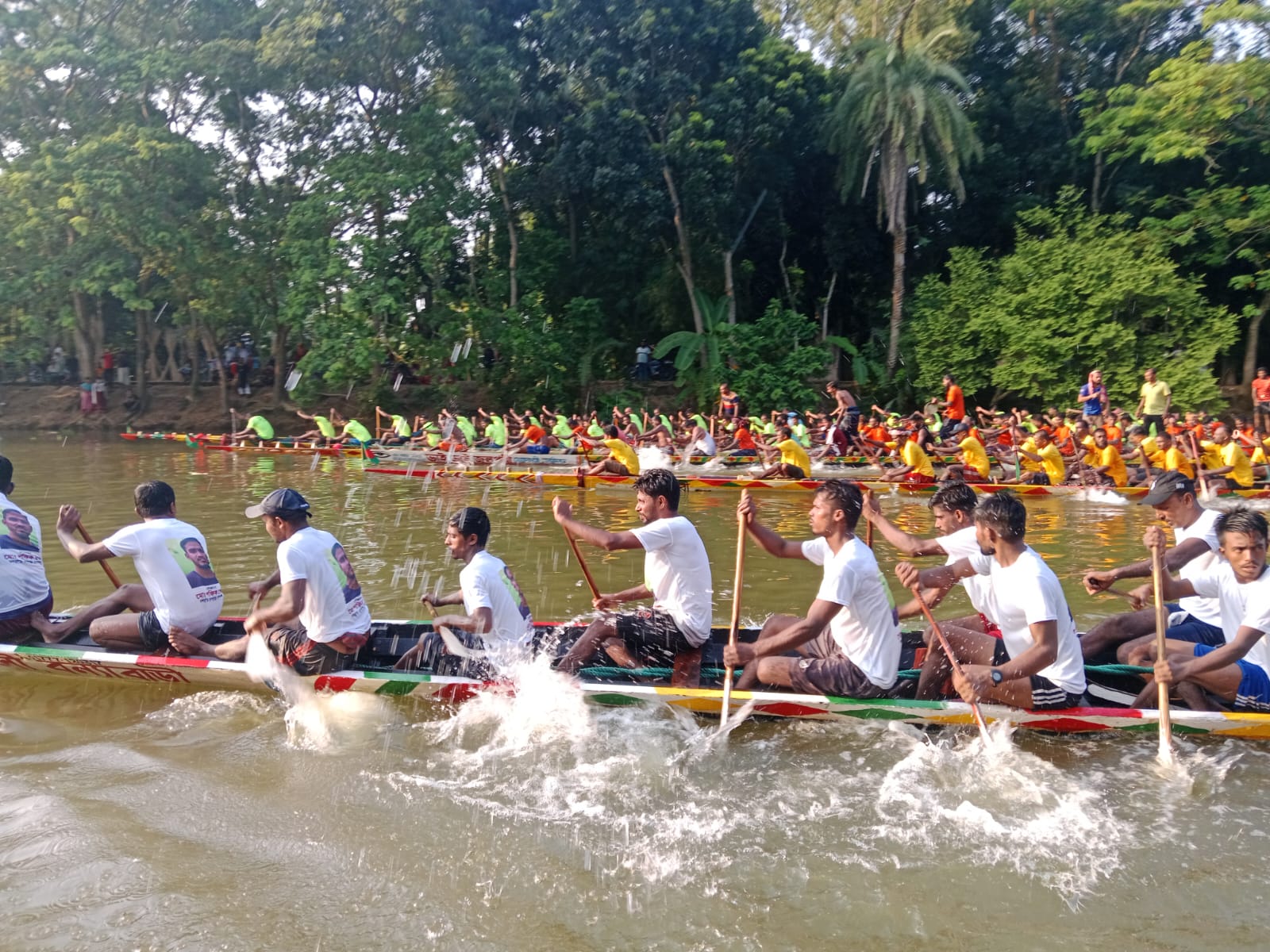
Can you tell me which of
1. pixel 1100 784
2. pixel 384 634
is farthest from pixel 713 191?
pixel 1100 784

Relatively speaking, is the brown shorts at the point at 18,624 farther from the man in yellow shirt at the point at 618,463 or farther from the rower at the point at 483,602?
the man in yellow shirt at the point at 618,463

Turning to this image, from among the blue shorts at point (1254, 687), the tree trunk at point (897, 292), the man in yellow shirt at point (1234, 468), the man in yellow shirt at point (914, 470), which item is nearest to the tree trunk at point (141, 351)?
the tree trunk at point (897, 292)

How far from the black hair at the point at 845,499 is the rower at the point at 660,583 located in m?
0.95

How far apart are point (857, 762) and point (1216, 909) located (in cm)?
185

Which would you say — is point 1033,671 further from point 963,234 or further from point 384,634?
point 963,234

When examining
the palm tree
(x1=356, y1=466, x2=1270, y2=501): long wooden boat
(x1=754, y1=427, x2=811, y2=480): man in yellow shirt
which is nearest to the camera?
(x1=356, y1=466, x2=1270, y2=501): long wooden boat

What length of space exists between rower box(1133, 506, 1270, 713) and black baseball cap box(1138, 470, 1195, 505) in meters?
0.48

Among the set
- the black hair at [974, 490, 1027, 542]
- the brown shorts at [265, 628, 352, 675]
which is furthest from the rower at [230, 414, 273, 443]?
the black hair at [974, 490, 1027, 542]

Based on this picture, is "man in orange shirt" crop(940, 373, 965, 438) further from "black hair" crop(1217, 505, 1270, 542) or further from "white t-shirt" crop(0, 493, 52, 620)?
"white t-shirt" crop(0, 493, 52, 620)

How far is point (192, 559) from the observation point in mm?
6168

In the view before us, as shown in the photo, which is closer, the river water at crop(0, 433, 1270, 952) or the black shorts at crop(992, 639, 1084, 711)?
the river water at crop(0, 433, 1270, 952)

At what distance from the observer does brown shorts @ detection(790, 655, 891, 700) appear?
5.39 metres

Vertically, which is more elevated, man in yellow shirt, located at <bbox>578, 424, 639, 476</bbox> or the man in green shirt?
the man in green shirt

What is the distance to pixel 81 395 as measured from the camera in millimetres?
28375
